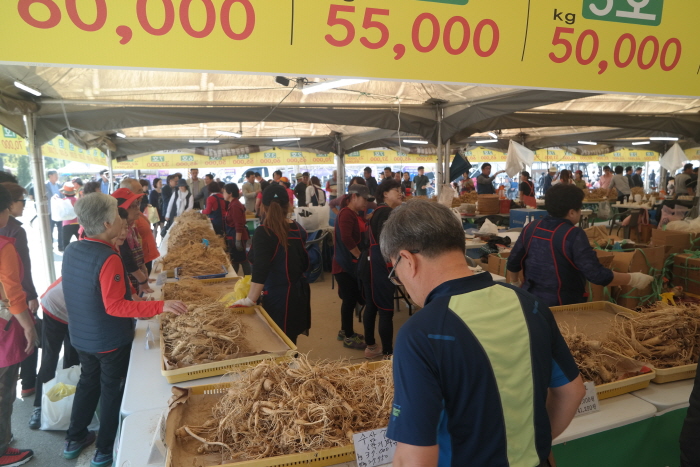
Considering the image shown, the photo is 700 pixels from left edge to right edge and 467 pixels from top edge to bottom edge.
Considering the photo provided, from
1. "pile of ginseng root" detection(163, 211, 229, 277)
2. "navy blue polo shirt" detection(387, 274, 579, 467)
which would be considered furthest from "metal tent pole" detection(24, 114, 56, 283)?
"navy blue polo shirt" detection(387, 274, 579, 467)

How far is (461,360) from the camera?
3.08 feet

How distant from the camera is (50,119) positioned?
5559 mm

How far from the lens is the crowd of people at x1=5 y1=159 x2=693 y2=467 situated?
95cm

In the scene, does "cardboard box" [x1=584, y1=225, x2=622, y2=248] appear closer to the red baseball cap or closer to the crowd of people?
the crowd of people

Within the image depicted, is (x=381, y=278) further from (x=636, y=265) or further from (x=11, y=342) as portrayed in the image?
(x=11, y=342)

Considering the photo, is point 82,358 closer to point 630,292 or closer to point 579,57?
point 579,57

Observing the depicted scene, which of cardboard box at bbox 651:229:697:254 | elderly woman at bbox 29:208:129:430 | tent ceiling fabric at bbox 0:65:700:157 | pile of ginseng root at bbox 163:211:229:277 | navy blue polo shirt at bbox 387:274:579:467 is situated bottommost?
elderly woman at bbox 29:208:129:430

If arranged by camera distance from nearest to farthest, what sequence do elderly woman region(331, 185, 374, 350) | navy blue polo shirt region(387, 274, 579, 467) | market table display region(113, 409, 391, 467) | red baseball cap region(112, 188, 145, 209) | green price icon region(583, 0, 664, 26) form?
navy blue polo shirt region(387, 274, 579, 467) < market table display region(113, 409, 391, 467) < green price icon region(583, 0, 664, 26) < red baseball cap region(112, 188, 145, 209) < elderly woman region(331, 185, 374, 350)

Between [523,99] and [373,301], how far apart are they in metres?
3.51

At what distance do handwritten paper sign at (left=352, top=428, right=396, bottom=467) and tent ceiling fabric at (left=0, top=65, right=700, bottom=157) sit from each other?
15.7ft

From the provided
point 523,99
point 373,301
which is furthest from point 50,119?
point 523,99

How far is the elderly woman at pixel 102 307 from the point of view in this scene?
2230 mm

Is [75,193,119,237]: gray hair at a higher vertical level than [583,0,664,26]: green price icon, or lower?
lower

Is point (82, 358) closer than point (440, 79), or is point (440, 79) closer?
point (440, 79)
